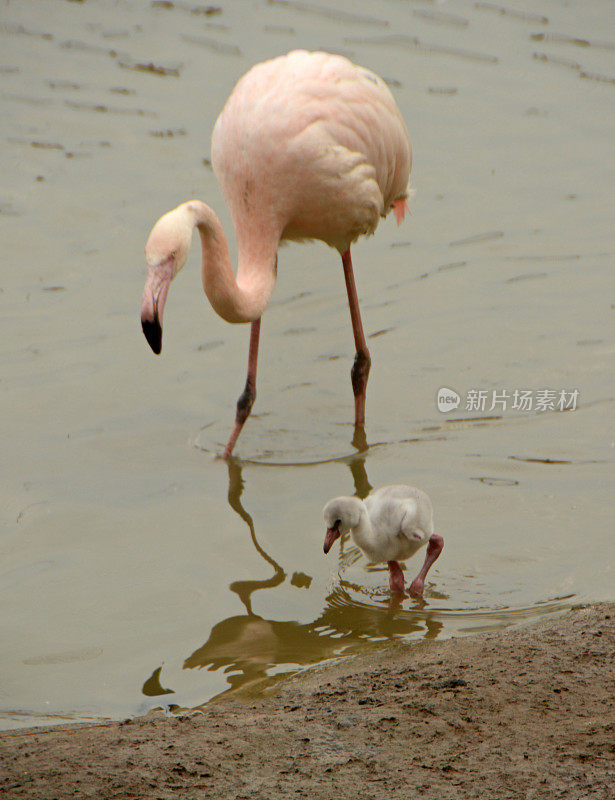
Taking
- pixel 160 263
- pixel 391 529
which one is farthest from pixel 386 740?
pixel 160 263

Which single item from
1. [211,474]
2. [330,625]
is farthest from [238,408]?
[330,625]

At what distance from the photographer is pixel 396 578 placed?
540cm

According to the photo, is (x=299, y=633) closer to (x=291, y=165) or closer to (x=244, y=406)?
(x=244, y=406)

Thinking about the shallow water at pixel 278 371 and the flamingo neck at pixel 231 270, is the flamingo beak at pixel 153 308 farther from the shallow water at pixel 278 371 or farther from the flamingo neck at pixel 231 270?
the shallow water at pixel 278 371

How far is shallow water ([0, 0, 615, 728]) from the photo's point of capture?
5289mm

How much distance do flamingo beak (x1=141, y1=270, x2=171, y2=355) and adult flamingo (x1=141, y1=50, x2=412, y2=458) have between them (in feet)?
2.13

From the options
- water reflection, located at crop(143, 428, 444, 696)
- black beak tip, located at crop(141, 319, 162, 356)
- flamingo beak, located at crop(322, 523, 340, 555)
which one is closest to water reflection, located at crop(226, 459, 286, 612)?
water reflection, located at crop(143, 428, 444, 696)

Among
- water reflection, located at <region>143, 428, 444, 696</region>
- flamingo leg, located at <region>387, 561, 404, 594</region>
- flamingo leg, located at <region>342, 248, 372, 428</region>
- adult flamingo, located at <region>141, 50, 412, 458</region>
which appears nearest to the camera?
water reflection, located at <region>143, 428, 444, 696</region>

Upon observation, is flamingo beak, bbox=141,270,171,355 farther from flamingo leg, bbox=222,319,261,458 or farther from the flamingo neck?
flamingo leg, bbox=222,319,261,458

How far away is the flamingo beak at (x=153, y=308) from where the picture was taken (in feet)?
17.9

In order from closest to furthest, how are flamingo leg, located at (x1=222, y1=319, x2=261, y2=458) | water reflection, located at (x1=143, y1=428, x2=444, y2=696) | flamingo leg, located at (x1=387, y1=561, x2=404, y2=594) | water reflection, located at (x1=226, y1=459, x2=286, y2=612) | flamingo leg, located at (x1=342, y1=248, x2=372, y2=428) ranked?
water reflection, located at (x1=143, y1=428, x2=444, y2=696) → flamingo leg, located at (x1=387, y1=561, x2=404, y2=594) → water reflection, located at (x1=226, y1=459, x2=286, y2=612) → flamingo leg, located at (x1=222, y1=319, x2=261, y2=458) → flamingo leg, located at (x1=342, y1=248, x2=372, y2=428)

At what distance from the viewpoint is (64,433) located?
24.0 feet

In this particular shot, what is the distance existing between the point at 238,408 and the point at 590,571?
8.60ft

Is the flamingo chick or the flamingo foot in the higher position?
the flamingo foot
